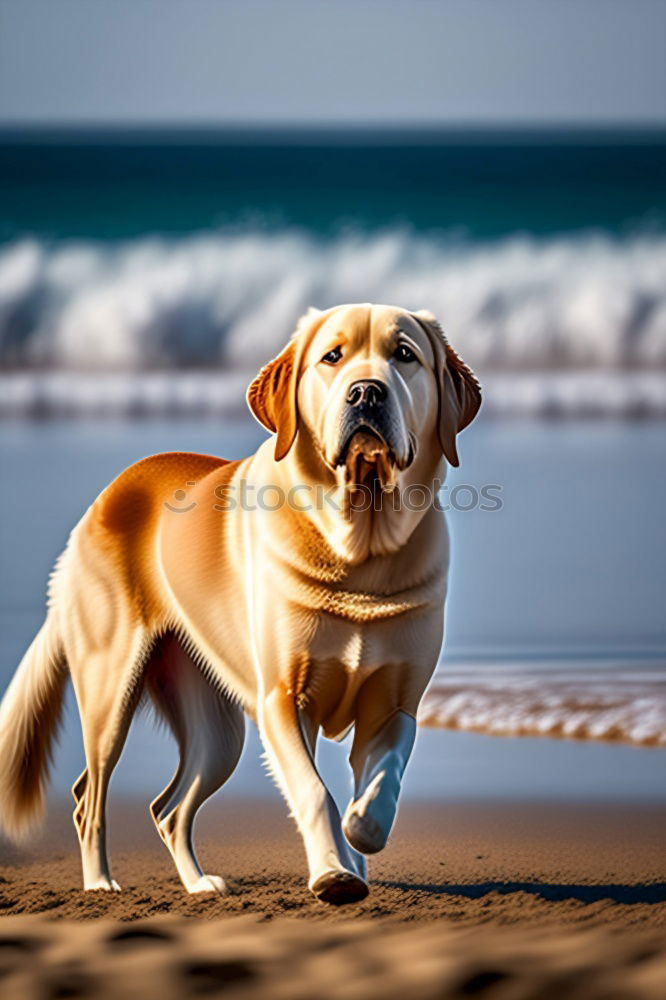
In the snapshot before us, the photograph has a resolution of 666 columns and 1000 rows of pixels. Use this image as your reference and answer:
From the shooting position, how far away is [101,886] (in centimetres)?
283

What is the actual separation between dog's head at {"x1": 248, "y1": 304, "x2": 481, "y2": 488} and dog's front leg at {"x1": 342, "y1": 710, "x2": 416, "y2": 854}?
1.45 ft

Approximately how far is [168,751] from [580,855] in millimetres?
1384

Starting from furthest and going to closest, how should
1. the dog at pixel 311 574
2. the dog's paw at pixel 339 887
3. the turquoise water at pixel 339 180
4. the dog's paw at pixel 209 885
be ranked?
the turquoise water at pixel 339 180 → the dog's paw at pixel 209 885 → the dog at pixel 311 574 → the dog's paw at pixel 339 887

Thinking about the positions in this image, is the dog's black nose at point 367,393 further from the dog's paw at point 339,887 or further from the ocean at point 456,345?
the ocean at point 456,345

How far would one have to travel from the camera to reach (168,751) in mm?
3994

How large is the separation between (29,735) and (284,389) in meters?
1.16

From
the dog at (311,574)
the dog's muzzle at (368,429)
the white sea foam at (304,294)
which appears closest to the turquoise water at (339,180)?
the white sea foam at (304,294)

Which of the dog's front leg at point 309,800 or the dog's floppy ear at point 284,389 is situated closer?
the dog's front leg at point 309,800

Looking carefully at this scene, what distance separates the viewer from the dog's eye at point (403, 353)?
7.54 feet

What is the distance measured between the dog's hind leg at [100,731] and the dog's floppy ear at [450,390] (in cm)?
88

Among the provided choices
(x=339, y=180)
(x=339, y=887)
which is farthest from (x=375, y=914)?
(x=339, y=180)

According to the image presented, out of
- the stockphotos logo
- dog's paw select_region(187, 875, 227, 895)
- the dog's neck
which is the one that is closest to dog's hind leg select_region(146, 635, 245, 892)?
dog's paw select_region(187, 875, 227, 895)

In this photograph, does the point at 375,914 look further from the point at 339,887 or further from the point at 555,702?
the point at 555,702

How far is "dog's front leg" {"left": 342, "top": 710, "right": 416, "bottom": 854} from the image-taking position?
2.15 meters
